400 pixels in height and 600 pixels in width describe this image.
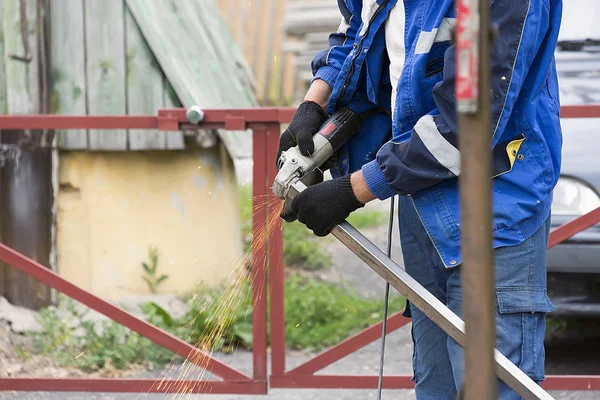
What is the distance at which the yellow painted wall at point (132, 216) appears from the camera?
5.28 meters

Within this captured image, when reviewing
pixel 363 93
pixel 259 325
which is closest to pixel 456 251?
pixel 363 93

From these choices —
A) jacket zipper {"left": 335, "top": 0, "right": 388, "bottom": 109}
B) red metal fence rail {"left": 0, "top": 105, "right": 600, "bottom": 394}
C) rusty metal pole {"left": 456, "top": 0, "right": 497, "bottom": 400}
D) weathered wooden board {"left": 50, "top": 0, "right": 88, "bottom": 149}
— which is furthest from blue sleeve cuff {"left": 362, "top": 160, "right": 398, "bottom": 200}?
weathered wooden board {"left": 50, "top": 0, "right": 88, "bottom": 149}

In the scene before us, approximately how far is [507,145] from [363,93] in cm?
61

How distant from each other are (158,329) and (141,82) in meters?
1.84

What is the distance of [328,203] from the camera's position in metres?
2.35

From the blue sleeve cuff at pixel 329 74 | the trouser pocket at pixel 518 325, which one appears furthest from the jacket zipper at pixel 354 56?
the trouser pocket at pixel 518 325

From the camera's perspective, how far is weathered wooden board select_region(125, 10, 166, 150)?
5102 millimetres

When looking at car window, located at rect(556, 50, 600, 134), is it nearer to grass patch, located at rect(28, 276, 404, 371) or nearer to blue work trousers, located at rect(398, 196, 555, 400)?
grass patch, located at rect(28, 276, 404, 371)

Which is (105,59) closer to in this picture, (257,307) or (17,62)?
(17,62)

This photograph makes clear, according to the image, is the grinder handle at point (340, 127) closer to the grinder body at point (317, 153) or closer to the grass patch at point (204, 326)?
the grinder body at point (317, 153)

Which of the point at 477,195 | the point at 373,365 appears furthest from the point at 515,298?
the point at 373,365

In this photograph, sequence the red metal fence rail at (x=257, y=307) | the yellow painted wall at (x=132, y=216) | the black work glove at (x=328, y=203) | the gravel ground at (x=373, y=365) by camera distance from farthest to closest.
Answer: the yellow painted wall at (x=132, y=216), the gravel ground at (x=373, y=365), the red metal fence rail at (x=257, y=307), the black work glove at (x=328, y=203)

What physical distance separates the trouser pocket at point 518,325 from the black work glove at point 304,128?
2.41 ft

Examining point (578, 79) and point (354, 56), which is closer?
point (354, 56)
